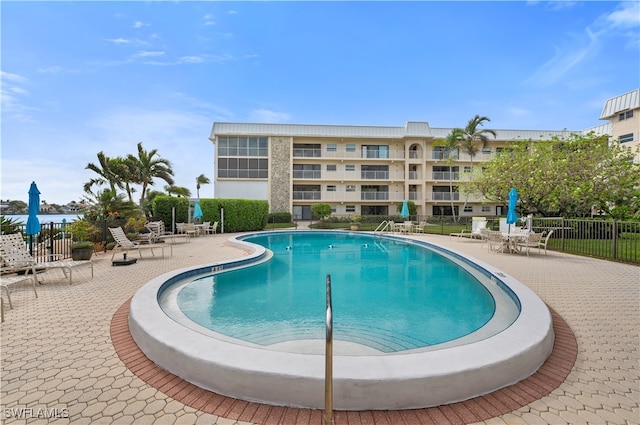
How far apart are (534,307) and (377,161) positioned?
30402 millimetres

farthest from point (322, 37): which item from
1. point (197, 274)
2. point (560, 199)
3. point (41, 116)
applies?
point (560, 199)

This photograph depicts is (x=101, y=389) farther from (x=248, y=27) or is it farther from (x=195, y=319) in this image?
(x=248, y=27)

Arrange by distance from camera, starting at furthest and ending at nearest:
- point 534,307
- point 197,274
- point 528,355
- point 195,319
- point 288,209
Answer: point 288,209, point 197,274, point 195,319, point 534,307, point 528,355

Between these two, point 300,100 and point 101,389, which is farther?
point 300,100

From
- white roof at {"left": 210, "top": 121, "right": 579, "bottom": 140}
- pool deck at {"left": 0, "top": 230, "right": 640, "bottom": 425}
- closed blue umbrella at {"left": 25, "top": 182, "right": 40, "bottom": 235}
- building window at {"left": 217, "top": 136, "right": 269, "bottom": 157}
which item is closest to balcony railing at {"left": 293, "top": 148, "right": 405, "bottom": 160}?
white roof at {"left": 210, "top": 121, "right": 579, "bottom": 140}

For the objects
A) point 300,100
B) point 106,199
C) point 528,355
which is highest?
point 300,100

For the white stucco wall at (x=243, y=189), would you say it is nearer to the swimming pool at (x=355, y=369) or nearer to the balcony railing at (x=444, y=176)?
the balcony railing at (x=444, y=176)

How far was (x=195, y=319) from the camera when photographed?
500cm

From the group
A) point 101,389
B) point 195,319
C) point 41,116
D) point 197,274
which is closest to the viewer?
point 101,389

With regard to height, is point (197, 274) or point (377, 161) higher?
point (377, 161)

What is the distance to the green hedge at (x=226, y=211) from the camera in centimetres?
1884

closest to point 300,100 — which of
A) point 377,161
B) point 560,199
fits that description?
point 377,161

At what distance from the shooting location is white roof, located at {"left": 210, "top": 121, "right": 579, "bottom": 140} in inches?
1243

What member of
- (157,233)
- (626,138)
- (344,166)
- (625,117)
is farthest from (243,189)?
(625,117)
